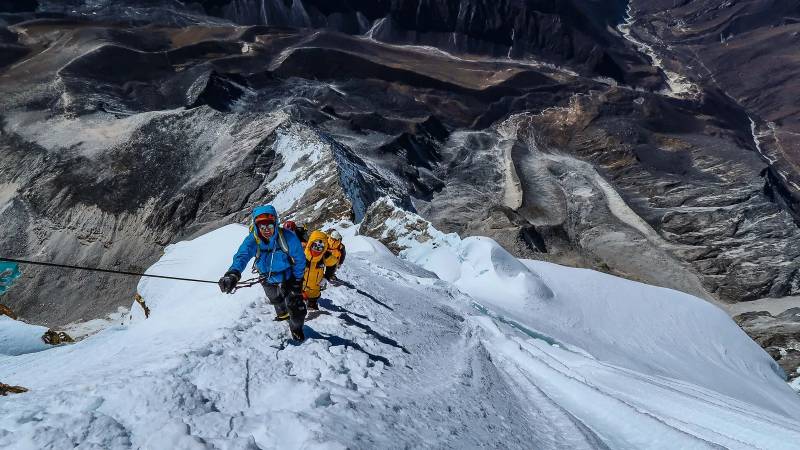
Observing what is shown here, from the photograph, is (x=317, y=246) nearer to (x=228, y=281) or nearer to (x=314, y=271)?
(x=314, y=271)

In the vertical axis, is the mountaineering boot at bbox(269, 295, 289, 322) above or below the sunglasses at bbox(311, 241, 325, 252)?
below

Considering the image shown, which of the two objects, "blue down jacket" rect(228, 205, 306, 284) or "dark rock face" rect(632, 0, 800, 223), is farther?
"dark rock face" rect(632, 0, 800, 223)

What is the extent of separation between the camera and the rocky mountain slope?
3027 cm

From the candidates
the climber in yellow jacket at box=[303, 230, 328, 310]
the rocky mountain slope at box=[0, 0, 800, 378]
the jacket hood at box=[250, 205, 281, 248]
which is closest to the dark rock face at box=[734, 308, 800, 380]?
the rocky mountain slope at box=[0, 0, 800, 378]

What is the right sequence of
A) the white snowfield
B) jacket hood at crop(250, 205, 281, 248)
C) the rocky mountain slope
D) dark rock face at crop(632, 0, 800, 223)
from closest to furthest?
the white snowfield
jacket hood at crop(250, 205, 281, 248)
the rocky mountain slope
dark rock face at crop(632, 0, 800, 223)

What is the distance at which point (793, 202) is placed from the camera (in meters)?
49.4

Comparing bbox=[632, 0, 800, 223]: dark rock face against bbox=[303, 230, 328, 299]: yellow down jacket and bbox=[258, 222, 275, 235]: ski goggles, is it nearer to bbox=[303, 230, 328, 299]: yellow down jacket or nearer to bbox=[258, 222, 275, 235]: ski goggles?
bbox=[303, 230, 328, 299]: yellow down jacket

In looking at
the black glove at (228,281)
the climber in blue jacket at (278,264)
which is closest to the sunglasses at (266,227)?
the climber in blue jacket at (278,264)

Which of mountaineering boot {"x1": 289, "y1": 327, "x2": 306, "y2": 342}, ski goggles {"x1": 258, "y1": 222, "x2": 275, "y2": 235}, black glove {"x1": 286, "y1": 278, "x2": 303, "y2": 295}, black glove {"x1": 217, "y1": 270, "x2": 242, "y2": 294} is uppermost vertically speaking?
ski goggles {"x1": 258, "y1": 222, "x2": 275, "y2": 235}

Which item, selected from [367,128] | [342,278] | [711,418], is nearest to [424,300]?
[342,278]

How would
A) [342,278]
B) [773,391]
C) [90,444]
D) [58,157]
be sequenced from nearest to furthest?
1. [90,444]
2. [342,278]
3. [773,391]
4. [58,157]

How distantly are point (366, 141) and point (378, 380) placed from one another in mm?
40794

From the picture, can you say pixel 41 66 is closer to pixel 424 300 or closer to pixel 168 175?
pixel 168 175

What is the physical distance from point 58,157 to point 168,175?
7.65 meters
